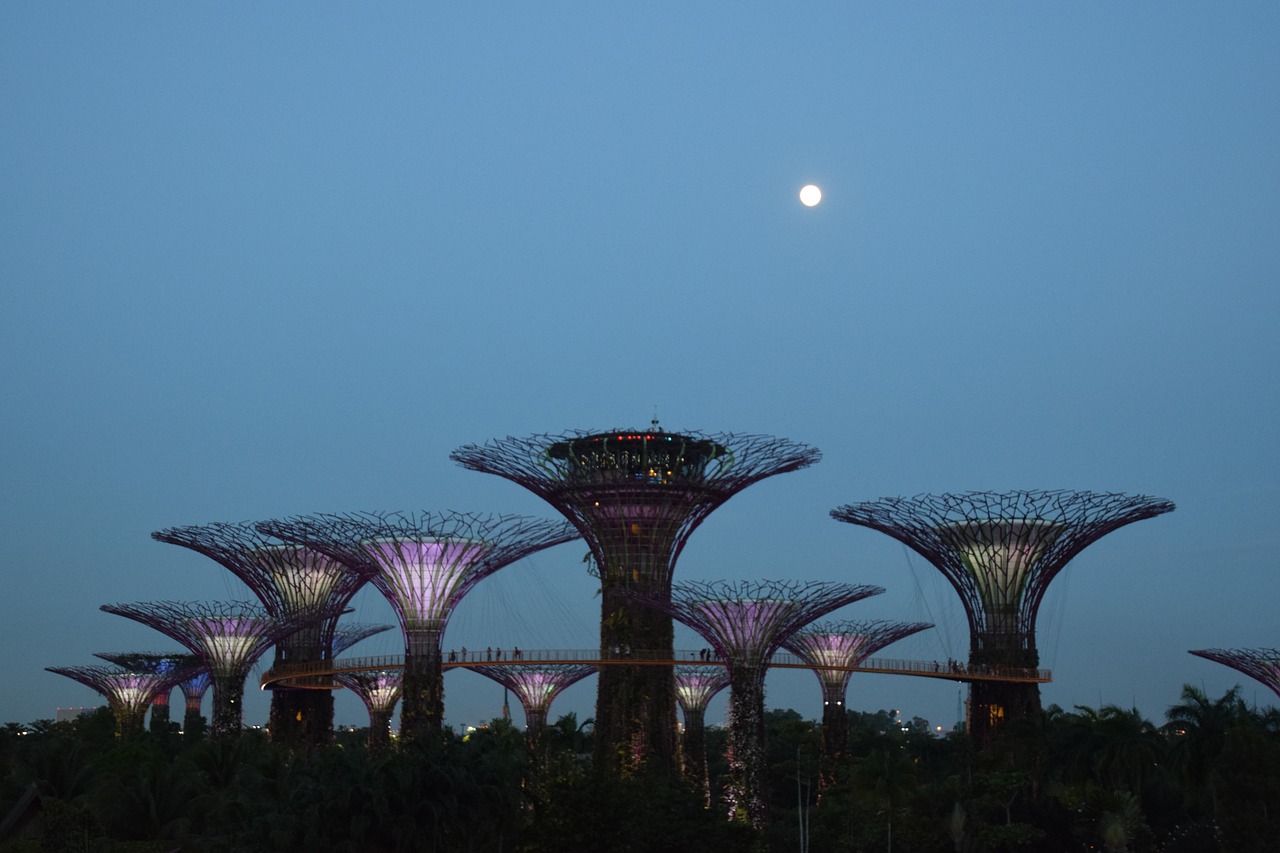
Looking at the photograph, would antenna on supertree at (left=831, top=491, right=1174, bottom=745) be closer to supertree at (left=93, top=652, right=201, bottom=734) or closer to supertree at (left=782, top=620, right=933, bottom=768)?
supertree at (left=782, top=620, right=933, bottom=768)

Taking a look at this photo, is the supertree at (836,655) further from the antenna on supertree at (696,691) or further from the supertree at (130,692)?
the supertree at (130,692)

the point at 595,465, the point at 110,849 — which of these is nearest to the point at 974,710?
the point at 595,465

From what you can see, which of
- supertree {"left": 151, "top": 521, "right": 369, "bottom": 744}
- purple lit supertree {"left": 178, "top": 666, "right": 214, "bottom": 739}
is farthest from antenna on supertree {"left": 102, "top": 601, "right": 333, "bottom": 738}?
purple lit supertree {"left": 178, "top": 666, "right": 214, "bottom": 739}

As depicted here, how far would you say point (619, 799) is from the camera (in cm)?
4097

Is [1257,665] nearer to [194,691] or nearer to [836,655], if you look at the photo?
[836,655]

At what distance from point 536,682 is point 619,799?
Answer: 4627 cm

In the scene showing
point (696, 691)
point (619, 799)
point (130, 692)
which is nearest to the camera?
point (619, 799)

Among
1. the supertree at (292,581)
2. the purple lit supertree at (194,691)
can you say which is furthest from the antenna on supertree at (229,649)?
the purple lit supertree at (194,691)

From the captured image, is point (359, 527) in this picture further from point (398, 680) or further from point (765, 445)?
point (398, 680)

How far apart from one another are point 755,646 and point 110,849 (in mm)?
28261

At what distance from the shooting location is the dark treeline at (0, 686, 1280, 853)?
3381 centimetres

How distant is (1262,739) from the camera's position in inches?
1483

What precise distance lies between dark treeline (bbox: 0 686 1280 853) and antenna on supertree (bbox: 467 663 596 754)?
660 inches

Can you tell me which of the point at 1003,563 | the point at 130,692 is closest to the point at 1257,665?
the point at 1003,563
